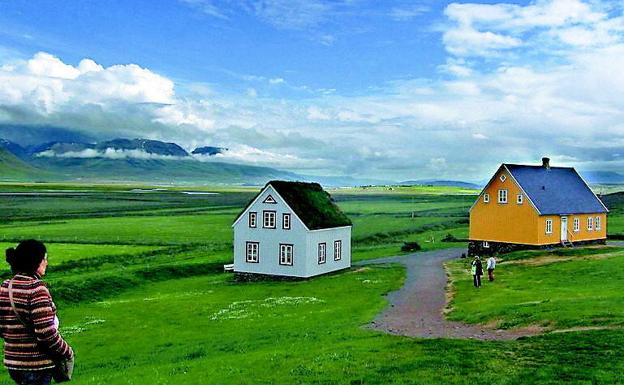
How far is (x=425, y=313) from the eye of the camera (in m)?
35.9

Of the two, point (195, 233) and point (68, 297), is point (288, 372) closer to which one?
point (68, 297)

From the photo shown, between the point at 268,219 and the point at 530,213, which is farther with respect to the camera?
the point at 530,213

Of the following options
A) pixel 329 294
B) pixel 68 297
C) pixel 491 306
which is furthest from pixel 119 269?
pixel 491 306

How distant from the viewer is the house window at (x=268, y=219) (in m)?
62.3

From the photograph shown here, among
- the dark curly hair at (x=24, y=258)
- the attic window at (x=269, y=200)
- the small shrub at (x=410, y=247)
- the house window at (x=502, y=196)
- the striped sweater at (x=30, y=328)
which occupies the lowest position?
the small shrub at (x=410, y=247)

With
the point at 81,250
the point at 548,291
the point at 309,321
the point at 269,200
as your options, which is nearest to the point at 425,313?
the point at 309,321

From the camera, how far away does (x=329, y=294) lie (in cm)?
4831

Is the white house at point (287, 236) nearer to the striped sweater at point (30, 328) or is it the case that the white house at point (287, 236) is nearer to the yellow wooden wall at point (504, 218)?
the yellow wooden wall at point (504, 218)

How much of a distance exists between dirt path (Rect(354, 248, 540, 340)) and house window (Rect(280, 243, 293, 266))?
38.0 feet

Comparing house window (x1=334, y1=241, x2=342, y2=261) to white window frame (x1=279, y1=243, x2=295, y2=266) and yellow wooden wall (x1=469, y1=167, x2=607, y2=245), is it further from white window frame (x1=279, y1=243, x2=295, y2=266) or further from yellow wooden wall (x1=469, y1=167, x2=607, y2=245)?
yellow wooden wall (x1=469, y1=167, x2=607, y2=245)

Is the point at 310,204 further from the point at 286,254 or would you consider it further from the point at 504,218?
the point at 504,218

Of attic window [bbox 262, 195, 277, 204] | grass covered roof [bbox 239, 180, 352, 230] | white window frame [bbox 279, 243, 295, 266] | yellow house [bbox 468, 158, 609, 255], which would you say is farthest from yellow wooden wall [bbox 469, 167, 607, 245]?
attic window [bbox 262, 195, 277, 204]

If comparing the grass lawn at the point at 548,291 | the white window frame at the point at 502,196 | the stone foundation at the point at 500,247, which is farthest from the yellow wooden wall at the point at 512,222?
the grass lawn at the point at 548,291

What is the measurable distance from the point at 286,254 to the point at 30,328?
51145mm
